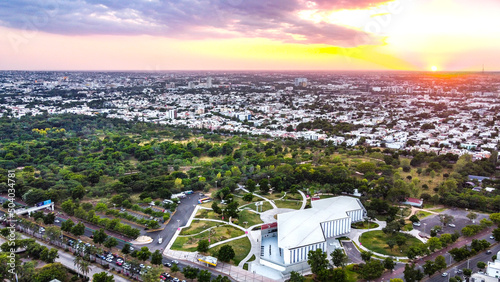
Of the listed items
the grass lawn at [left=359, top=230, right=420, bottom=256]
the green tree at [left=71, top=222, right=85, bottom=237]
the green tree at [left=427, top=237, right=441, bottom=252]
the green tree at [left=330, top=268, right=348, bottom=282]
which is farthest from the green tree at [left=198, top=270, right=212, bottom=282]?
the green tree at [left=427, top=237, right=441, bottom=252]

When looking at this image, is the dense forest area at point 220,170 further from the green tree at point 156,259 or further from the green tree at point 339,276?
the green tree at point 339,276

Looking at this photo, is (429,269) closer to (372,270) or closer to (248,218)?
(372,270)

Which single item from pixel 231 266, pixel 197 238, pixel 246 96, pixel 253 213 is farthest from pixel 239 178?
pixel 246 96

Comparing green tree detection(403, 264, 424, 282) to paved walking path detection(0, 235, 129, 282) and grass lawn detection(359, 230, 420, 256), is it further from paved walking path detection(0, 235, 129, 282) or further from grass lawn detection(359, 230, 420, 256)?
paved walking path detection(0, 235, 129, 282)

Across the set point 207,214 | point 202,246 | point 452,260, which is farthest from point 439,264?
point 207,214

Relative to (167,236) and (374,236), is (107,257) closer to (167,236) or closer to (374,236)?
(167,236)
